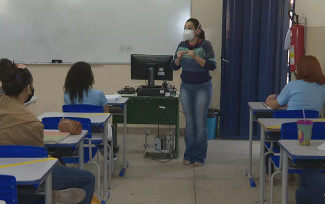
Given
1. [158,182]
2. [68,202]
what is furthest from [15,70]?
[158,182]

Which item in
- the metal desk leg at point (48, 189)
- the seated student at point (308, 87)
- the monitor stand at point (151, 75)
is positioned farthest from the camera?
the monitor stand at point (151, 75)

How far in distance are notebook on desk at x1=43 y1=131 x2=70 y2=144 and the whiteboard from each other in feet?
11.2

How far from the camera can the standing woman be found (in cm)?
442

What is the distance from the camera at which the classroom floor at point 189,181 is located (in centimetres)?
371

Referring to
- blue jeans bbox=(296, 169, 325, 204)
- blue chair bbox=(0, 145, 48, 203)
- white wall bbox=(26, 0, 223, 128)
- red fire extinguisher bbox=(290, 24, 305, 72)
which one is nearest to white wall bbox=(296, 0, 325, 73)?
red fire extinguisher bbox=(290, 24, 305, 72)

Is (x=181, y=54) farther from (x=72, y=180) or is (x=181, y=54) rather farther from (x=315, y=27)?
(x=72, y=180)

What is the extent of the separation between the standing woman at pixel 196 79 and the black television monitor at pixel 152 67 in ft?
0.55

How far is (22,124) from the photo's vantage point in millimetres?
2383

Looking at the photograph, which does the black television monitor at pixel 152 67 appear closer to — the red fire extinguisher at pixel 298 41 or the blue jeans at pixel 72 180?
the red fire extinguisher at pixel 298 41

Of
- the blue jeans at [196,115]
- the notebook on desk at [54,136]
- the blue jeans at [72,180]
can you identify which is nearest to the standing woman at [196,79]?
the blue jeans at [196,115]

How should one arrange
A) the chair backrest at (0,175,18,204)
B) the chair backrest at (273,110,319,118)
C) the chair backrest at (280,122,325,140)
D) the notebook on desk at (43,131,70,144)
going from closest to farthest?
1. the chair backrest at (0,175,18,204)
2. the notebook on desk at (43,131,70,144)
3. the chair backrest at (280,122,325,140)
4. the chair backrest at (273,110,319,118)

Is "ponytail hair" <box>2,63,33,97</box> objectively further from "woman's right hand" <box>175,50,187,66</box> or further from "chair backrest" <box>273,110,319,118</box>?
"woman's right hand" <box>175,50,187,66</box>

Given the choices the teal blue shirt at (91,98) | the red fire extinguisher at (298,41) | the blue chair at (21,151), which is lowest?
the blue chair at (21,151)

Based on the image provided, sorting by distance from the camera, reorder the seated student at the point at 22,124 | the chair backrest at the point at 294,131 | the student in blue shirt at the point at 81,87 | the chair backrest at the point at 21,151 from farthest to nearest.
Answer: the student in blue shirt at the point at 81,87
the chair backrest at the point at 294,131
the seated student at the point at 22,124
the chair backrest at the point at 21,151
